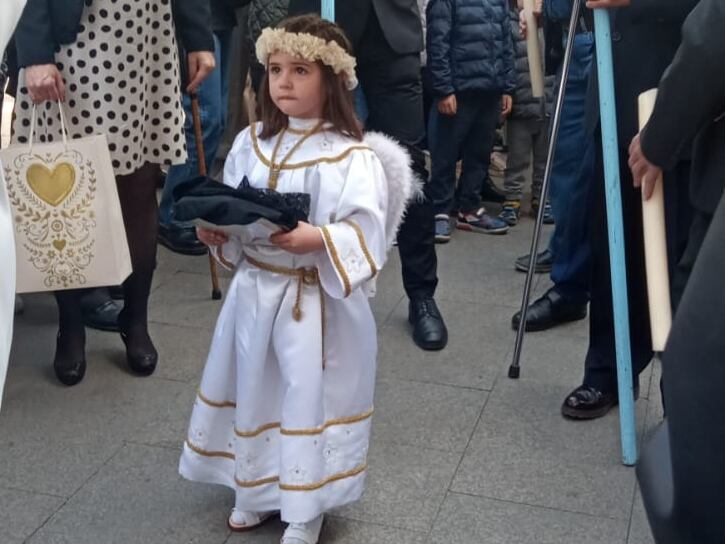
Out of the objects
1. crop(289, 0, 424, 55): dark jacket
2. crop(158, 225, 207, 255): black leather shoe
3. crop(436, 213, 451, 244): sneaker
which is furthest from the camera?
crop(436, 213, 451, 244): sneaker

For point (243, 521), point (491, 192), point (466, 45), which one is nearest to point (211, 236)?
point (243, 521)

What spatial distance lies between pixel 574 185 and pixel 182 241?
74.5 inches

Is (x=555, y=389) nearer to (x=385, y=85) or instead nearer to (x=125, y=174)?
(x=385, y=85)

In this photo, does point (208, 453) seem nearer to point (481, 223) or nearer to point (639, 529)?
point (639, 529)

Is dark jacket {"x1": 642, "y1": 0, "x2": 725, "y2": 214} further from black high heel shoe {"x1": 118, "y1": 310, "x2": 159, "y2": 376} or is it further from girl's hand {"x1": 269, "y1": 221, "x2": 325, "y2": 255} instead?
black high heel shoe {"x1": 118, "y1": 310, "x2": 159, "y2": 376}

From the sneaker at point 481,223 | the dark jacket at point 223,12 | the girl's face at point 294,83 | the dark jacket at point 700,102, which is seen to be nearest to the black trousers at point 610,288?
the dark jacket at point 700,102

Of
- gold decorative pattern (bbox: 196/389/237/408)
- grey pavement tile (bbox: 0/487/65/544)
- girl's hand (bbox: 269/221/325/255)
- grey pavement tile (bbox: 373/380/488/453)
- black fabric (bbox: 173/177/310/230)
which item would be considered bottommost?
grey pavement tile (bbox: 373/380/488/453)

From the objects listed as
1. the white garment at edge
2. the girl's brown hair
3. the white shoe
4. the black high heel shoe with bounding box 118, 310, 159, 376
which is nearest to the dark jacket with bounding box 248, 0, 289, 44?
the black high heel shoe with bounding box 118, 310, 159, 376

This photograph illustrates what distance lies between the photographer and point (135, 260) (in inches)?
152

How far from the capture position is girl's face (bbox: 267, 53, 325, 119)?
2672 millimetres

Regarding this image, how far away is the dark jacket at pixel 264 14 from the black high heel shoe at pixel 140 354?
136 centimetres

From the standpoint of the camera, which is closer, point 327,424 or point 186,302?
point 327,424

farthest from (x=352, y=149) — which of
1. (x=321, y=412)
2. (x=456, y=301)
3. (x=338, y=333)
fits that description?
(x=456, y=301)

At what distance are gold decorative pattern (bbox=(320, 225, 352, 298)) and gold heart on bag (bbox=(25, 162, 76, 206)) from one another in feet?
3.36
